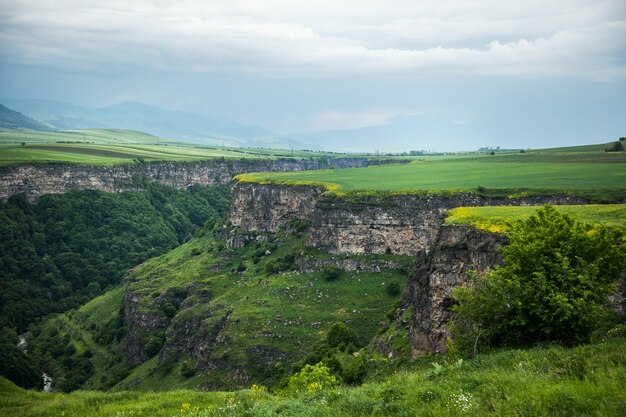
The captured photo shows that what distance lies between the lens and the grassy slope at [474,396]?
47.3ft

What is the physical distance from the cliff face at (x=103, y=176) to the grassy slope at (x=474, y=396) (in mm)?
130879

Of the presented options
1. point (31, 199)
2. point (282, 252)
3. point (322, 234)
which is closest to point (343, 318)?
point (322, 234)

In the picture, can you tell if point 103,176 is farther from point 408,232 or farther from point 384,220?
point 408,232

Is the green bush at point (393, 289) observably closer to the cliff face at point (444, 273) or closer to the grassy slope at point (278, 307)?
the grassy slope at point (278, 307)

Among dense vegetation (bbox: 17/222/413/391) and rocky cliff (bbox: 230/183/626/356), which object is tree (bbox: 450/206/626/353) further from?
dense vegetation (bbox: 17/222/413/391)

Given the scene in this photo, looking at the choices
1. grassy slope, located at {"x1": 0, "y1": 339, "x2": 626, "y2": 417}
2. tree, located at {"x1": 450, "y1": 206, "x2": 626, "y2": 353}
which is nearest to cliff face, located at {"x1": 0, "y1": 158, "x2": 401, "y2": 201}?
grassy slope, located at {"x1": 0, "y1": 339, "x2": 626, "y2": 417}

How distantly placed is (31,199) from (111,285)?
3833 cm

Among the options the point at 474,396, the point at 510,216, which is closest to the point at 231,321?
the point at 510,216

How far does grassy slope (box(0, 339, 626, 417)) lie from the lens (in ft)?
47.3

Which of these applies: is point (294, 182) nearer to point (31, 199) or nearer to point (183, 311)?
point (183, 311)

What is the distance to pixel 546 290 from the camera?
2250 centimetres

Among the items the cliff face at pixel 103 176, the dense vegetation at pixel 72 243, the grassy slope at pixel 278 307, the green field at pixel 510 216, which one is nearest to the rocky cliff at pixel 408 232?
the green field at pixel 510 216

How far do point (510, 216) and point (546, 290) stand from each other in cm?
1566

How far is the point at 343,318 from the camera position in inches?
2392
